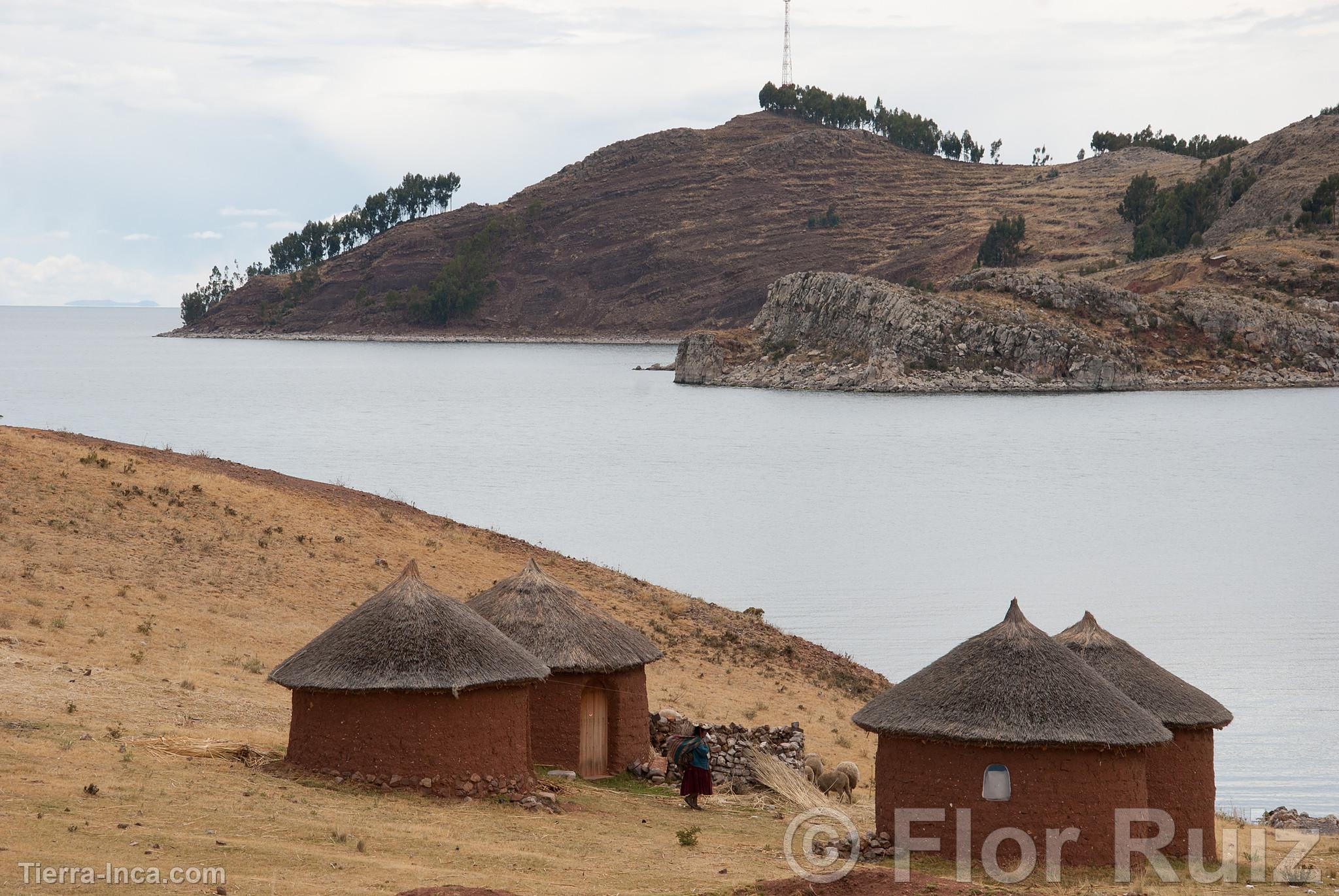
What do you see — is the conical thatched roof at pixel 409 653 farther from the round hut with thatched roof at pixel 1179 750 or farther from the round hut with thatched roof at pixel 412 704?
the round hut with thatched roof at pixel 1179 750

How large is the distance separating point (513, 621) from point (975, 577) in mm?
34252

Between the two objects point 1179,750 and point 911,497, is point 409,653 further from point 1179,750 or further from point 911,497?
point 911,497

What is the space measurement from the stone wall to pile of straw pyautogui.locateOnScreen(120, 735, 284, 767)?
6.52 m

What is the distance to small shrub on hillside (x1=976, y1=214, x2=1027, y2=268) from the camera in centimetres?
17512

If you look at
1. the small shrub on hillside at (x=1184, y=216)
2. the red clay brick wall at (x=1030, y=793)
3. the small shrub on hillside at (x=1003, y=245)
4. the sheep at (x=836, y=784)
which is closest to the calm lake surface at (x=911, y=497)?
the sheep at (x=836, y=784)

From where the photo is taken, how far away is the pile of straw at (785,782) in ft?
75.1

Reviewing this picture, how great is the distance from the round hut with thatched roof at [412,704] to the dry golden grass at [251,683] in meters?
0.53

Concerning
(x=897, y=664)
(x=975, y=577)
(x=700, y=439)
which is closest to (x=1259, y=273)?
(x=700, y=439)

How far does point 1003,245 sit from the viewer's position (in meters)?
177

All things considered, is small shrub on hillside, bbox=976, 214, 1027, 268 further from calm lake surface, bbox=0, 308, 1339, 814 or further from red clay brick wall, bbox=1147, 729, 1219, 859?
red clay brick wall, bbox=1147, 729, 1219, 859

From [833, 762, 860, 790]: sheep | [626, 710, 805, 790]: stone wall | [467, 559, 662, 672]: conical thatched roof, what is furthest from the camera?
Answer: [833, 762, 860, 790]: sheep

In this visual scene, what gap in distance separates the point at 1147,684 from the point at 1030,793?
392 centimetres

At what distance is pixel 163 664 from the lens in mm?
25891

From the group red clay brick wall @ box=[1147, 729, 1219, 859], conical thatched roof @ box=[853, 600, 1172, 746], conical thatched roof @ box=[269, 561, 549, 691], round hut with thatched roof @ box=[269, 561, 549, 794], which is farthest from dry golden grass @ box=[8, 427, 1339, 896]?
conical thatched roof @ box=[853, 600, 1172, 746]
